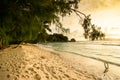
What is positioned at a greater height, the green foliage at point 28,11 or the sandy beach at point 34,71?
the green foliage at point 28,11

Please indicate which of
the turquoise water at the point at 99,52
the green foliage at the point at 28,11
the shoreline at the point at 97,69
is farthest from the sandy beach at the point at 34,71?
the turquoise water at the point at 99,52

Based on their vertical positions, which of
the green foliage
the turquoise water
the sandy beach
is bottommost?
the turquoise water

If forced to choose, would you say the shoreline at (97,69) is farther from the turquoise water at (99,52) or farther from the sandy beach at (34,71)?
the turquoise water at (99,52)

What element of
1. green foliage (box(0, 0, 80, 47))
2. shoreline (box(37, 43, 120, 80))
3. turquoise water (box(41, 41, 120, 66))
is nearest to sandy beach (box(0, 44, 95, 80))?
shoreline (box(37, 43, 120, 80))

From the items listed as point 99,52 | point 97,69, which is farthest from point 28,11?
point 99,52

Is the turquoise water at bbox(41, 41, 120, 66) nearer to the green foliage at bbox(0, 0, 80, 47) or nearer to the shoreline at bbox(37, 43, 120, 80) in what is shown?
the shoreline at bbox(37, 43, 120, 80)

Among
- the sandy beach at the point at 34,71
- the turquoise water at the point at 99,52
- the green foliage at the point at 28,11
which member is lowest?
the turquoise water at the point at 99,52

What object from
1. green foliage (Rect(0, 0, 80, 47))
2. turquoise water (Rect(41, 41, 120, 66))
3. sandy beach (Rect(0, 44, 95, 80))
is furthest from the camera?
turquoise water (Rect(41, 41, 120, 66))

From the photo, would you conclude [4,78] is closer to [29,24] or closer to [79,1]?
[29,24]

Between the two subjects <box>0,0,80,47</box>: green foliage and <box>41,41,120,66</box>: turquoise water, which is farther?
<box>41,41,120,66</box>: turquoise water

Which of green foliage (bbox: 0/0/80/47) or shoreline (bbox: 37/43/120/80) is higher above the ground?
green foliage (bbox: 0/0/80/47)

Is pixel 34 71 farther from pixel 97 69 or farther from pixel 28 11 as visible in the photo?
pixel 97 69

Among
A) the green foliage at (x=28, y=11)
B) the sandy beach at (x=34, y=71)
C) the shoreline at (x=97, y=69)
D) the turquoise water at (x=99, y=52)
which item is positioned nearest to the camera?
the green foliage at (x=28, y=11)

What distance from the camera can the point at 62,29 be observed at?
10219mm
